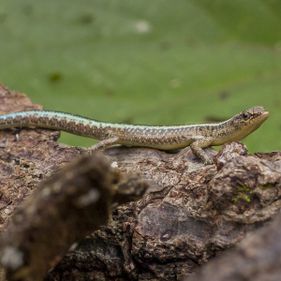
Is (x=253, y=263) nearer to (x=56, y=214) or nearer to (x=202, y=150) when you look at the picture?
(x=56, y=214)

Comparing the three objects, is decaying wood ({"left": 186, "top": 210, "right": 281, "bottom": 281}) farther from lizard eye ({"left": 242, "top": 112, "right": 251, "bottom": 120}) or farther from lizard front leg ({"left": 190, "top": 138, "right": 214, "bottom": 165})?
lizard eye ({"left": 242, "top": 112, "right": 251, "bottom": 120})

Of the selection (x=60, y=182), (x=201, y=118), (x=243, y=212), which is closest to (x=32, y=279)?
(x=60, y=182)

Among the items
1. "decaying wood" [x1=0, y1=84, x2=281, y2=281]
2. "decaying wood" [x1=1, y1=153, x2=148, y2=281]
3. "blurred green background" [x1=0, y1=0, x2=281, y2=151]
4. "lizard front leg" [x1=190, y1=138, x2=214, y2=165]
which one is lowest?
"decaying wood" [x1=1, y1=153, x2=148, y2=281]

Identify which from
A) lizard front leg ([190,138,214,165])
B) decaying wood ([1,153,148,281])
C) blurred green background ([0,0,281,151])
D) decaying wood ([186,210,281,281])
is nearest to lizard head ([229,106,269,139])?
lizard front leg ([190,138,214,165])

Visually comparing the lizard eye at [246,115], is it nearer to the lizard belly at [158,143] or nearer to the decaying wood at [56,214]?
the lizard belly at [158,143]

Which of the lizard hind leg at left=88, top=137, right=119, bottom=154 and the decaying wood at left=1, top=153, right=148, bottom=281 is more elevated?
the lizard hind leg at left=88, top=137, right=119, bottom=154

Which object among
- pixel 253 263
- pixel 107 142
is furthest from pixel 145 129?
pixel 253 263

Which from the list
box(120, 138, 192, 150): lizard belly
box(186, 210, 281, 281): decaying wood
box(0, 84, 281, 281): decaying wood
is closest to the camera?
box(186, 210, 281, 281): decaying wood

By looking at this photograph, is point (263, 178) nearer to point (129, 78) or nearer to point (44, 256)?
point (44, 256)
